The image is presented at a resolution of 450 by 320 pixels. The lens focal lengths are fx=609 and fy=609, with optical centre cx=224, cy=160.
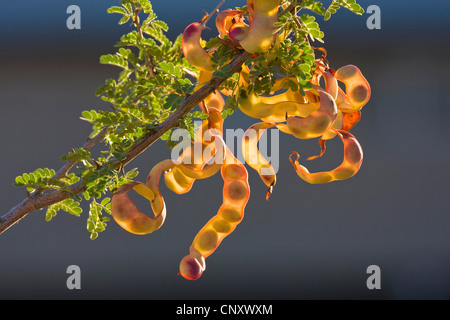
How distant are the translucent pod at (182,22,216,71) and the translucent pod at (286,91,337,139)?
0.50 feet

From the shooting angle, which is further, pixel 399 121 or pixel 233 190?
pixel 399 121

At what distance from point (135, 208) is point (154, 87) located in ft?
0.88

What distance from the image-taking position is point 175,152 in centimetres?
94

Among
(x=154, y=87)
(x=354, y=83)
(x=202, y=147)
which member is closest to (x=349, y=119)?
(x=354, y=83)

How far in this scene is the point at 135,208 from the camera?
Answer: 0.88 meters

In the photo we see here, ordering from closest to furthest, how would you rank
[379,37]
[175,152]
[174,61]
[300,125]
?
[300,125], [175,152], [174,61], [379,37]

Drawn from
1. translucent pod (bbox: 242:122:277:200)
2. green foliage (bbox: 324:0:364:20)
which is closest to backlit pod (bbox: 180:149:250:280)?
translucent pod (bbox: 242:122:277:200)

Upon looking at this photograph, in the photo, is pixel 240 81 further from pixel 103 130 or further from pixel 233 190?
pixel 103 130

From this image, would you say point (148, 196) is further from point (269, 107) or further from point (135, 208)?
point (269, 107)

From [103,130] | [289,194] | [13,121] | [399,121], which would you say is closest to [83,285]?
[13,121]

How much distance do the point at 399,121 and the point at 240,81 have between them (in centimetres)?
410

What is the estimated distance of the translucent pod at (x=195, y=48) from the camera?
2.79ft

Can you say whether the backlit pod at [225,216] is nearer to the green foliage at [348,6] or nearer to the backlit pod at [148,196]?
the backlit pod at [148,196]

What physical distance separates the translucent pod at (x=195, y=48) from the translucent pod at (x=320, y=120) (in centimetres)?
15
